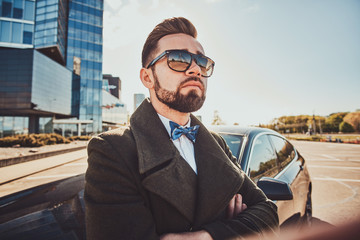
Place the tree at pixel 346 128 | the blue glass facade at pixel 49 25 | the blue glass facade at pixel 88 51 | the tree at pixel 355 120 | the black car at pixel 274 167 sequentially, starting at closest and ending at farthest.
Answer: the black car at pixel 274 167 → the blue glass facade at pixel 49 25 → the blue glass facade at pixel 88 51 → the tree at pixel 355 120 → the tree at pixel 346 128

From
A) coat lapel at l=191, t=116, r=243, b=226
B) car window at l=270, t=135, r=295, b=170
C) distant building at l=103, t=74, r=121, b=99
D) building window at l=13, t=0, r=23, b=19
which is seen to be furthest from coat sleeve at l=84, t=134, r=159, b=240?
distant building at l=103, t=74, r=121, b=99

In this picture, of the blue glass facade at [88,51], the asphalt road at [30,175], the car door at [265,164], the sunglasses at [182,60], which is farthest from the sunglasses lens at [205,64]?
the blue glass facade at [88,51]

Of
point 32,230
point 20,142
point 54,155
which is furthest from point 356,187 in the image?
point 20,142

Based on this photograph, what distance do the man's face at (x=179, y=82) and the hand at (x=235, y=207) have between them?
0.76m

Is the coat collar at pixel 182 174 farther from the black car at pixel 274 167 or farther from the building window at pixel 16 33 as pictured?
the building window at pixel 16 33

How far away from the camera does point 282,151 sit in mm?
2980

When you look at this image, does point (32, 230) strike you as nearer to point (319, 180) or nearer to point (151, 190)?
point (151, 190)

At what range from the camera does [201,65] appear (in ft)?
5.05

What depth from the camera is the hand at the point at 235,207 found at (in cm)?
127

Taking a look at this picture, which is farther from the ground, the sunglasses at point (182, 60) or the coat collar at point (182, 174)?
the sunglasses at point (182, 60)

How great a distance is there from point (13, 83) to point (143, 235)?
111 ft

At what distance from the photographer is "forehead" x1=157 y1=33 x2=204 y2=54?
1502mm

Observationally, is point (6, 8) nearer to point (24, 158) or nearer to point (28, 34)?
point (28, 34)

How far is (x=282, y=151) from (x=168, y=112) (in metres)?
2.46
